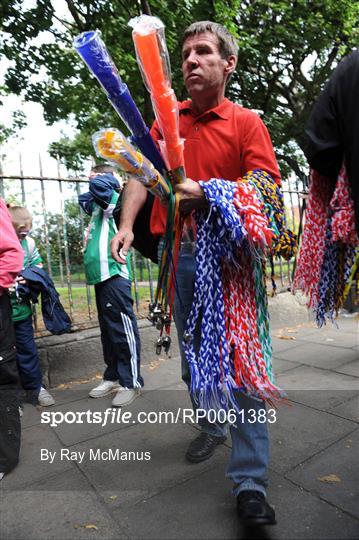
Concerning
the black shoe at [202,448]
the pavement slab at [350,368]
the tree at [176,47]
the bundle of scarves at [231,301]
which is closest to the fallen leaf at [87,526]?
the black shoe at [202,448]

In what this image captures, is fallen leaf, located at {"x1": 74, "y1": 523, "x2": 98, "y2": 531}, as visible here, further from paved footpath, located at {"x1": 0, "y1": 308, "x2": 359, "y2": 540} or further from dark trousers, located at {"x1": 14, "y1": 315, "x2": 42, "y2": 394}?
dark trousers, located at {"x1": 14, "y1": 315, "x2": 42, "y2": 394}

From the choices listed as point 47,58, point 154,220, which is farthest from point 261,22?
point 154,220

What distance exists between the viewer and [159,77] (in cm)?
129

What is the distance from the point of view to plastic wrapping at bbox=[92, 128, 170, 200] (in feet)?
4.21

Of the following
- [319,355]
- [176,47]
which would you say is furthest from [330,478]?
[176,47]

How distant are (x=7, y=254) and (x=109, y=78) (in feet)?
4.54

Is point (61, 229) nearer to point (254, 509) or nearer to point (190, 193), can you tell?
point (190, 193)

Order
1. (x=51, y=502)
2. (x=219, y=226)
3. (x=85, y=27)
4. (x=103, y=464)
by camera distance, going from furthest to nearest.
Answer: (x=85, y=27), (x=103, y=464), (x=51, y=502), (x=219, y=226)

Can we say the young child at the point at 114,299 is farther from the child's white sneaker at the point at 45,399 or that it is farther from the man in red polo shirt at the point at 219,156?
the man in red polo shirt at the point at 219,156

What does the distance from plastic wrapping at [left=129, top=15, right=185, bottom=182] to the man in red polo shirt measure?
0.22 meters

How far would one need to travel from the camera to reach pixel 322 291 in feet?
5.27

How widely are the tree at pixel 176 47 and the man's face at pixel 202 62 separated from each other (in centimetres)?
460

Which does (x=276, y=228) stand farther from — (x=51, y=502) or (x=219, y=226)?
(x=51, y=502)

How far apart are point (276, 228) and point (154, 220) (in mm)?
683
